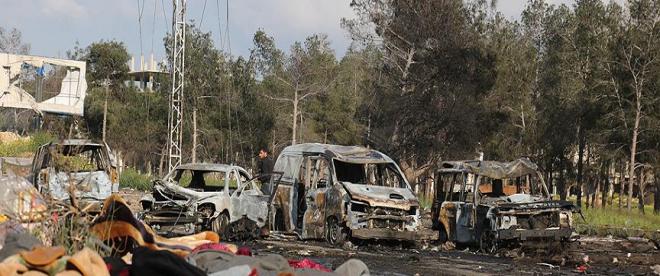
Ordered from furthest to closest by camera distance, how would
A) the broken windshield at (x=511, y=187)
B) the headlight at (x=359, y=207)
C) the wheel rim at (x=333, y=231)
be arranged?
the broken windshield at (x=511, y=187)
the wheel rim at (x=333, y=231)
the headlight at (x=359, y=207)

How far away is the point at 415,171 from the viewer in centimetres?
5100

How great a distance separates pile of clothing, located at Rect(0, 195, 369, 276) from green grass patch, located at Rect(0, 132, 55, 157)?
39649mm

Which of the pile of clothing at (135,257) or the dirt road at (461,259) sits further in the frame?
the dirt road at (461,259)

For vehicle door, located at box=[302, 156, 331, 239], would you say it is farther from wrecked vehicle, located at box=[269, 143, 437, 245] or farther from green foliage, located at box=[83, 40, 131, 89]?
green foliage, located at box=[83, 40, 131, 89]

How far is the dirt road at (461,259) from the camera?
49.9 feet

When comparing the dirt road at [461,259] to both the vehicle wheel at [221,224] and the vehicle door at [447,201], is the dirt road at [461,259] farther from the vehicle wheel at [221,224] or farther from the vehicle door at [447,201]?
the vehicle wheel at [221,224]

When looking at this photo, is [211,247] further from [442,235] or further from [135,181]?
[135,181]

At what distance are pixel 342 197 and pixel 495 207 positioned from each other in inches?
129

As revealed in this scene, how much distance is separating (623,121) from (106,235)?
3926cm

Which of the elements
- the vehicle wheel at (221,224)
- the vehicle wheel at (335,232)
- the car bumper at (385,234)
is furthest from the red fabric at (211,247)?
the vehicle wheel at (221,224)

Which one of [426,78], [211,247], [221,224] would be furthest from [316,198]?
[426,78]

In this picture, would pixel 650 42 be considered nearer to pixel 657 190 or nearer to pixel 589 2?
pixel 589 2

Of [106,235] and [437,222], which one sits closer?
[106,235]

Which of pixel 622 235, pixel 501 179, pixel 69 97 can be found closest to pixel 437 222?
pixel 501 179
